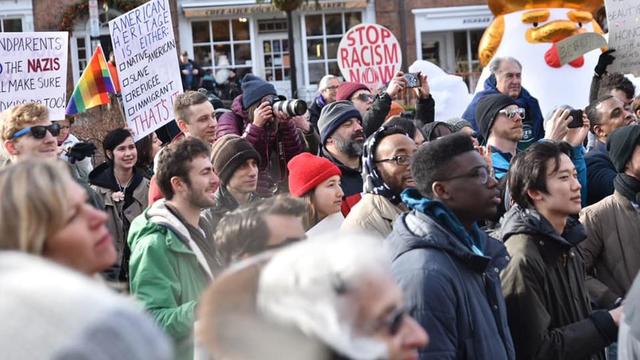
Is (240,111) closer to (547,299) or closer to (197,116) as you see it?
(197,116)

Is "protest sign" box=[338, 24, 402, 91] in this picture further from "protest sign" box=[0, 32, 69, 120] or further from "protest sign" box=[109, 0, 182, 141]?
"protest sign" box=[0, 32, 69, 120]

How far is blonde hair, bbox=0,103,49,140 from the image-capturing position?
507cm

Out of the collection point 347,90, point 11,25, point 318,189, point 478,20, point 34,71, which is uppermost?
point 11,25

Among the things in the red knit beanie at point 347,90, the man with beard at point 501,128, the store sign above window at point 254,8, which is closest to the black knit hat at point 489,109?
the man with beard at point 501,128

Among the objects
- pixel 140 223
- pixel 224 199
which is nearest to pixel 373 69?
pixel 224 199

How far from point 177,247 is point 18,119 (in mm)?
1672

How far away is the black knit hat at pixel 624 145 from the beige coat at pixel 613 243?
23 centimetres

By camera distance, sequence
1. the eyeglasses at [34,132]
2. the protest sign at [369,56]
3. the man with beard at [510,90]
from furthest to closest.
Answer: the protest sign at [369,56], the man with beard at [510,90], the eyeglasses at [34,132]

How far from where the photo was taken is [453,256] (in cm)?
345

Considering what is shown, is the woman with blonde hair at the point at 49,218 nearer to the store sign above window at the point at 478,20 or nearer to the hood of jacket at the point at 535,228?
the hood of jacket at the point at 535,228

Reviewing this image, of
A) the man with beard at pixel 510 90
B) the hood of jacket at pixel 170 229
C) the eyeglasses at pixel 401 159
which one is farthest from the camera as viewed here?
the man with beard at pixel 510 90

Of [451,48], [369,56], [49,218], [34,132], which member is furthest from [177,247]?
[451,48]

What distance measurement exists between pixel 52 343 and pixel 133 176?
5279mm

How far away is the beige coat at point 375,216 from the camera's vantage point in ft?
14.0
